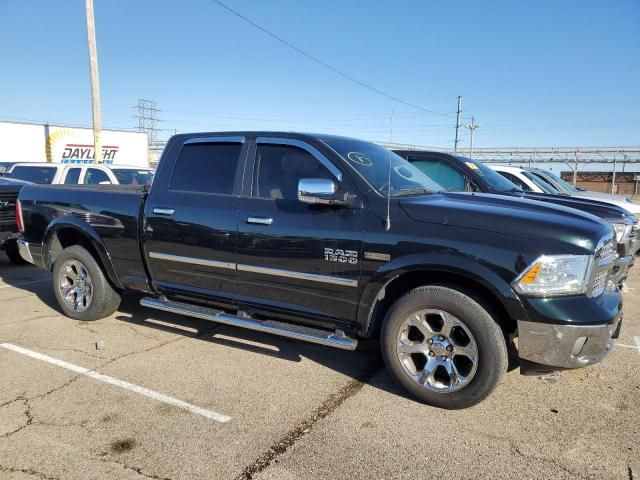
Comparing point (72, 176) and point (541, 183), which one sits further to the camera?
point (72, 176)

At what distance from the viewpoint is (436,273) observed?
3.57 meters

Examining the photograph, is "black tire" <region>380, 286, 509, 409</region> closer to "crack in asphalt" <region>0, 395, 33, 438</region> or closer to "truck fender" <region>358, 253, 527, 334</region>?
"truck fender" <region>358, 253, 527, 334</region>

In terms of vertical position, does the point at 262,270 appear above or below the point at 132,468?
above

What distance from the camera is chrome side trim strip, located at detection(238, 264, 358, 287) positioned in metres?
3.77

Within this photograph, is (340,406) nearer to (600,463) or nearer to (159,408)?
(159,408)

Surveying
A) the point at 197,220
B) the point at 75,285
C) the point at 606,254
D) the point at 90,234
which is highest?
the point at 197,220

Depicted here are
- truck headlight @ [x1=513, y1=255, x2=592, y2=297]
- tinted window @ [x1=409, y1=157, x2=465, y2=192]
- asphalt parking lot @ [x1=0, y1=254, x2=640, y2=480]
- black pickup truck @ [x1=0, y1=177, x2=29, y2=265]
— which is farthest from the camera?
black pickup truck @ [x1=0, y1=177, x2=29, y2=265]

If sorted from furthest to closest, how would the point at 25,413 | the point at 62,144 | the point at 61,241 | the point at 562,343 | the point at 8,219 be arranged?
the point at 62,144 < the point at 8,219 < the point at 61,241 < the point at 25,413 < the point at 562,343

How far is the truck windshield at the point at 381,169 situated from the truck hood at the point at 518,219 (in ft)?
0.82

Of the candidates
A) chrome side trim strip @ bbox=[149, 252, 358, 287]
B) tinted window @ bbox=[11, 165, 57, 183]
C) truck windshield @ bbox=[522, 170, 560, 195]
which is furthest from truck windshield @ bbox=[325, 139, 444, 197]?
tinted window @ bbox=[11, 165, 57, 183]

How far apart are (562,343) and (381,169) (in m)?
1.93

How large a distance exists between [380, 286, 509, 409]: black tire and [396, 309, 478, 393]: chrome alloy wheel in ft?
0.03

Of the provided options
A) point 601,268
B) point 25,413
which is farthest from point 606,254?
point 25,413

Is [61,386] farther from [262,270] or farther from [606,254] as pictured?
[606,254]
